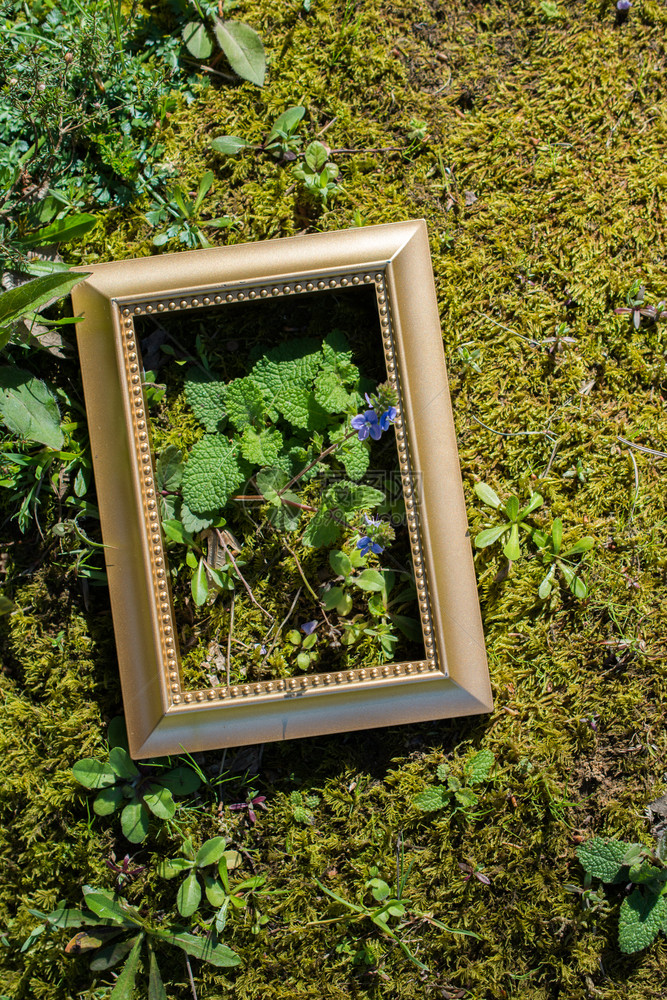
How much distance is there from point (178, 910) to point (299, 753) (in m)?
0.57

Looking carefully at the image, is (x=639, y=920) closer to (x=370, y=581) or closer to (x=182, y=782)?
(x=370, y=581)

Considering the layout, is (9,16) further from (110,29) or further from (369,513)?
(369,513)

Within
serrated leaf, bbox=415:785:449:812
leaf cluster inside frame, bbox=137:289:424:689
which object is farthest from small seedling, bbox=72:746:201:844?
serrated leaf, bbox=415:785:449:812

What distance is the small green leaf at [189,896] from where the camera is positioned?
6.14 feet

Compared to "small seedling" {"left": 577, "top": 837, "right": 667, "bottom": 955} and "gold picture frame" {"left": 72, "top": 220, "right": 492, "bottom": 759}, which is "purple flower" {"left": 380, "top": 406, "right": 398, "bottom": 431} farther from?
"small seedling" {"left": 577, "top": 837, "right": 667, "bottom": 955}

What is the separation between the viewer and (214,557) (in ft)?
6.40

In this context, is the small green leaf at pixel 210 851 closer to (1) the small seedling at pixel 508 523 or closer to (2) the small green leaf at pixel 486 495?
(1) the small seedling at pixel 508 523

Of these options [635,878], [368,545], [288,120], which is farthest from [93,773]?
[288,120]

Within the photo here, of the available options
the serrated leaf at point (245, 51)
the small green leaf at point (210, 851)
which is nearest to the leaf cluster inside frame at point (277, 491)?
the small green leaf at point (210, 851)

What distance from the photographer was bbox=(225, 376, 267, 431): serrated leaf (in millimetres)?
1900

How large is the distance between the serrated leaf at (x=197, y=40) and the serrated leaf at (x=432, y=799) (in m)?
2.35

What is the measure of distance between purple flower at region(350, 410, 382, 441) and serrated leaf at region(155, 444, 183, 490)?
53 cm

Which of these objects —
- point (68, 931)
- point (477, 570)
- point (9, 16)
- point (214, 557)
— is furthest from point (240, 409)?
point (68, 931)

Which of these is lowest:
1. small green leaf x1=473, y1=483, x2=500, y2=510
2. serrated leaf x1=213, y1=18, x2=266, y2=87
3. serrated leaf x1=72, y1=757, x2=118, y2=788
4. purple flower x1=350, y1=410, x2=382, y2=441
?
serrated leaf x1=72, y1=757, x2=118, y2=788
